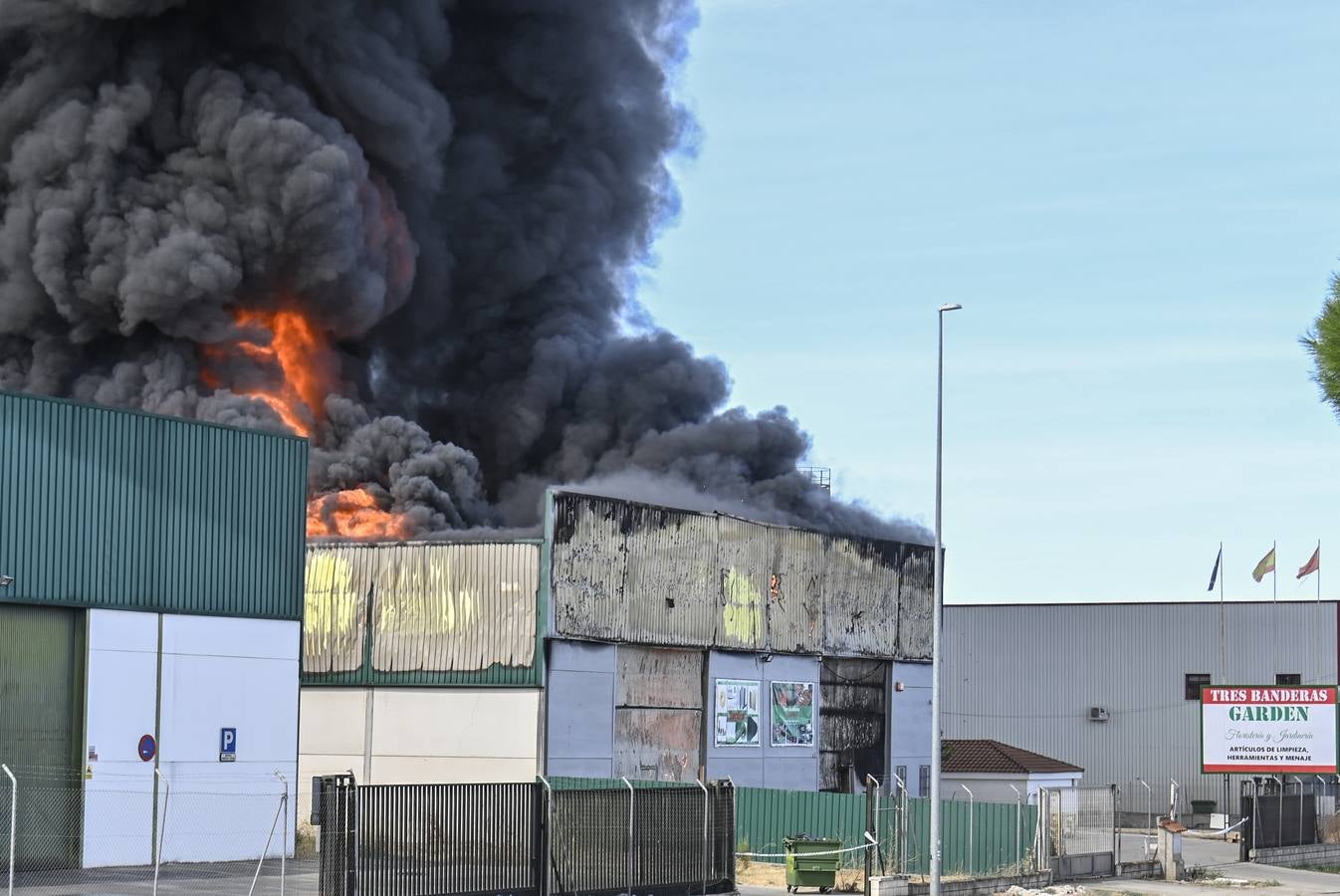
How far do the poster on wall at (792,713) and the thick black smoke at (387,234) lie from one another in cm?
1621

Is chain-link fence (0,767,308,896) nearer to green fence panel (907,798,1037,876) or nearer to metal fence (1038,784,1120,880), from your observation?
green fence panel (907,798,1037,876)

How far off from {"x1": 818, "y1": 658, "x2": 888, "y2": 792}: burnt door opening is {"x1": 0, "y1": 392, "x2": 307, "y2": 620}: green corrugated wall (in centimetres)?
1398

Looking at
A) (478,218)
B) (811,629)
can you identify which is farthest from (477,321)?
(811,629)

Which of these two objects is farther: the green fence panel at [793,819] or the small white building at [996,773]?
the small white building at [996,773]

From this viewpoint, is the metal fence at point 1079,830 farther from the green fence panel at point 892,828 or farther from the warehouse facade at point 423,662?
the warehouse facade at point 423,662

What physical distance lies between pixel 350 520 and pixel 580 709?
19.2 metres

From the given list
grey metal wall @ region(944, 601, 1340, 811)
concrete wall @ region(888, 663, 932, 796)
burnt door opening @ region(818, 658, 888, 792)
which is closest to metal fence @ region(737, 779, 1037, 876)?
burnt door opening @ region(818, 658, 888, 792)

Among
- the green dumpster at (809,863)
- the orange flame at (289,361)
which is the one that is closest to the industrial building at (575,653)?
the green dumpster at (809,863)

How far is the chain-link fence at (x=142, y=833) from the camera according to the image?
1000 inches

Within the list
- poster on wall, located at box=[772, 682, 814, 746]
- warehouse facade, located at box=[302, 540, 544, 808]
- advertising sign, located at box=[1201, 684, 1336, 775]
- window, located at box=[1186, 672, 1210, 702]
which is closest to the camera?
warehouse facade, located at box=[302, 540, 544, 808]

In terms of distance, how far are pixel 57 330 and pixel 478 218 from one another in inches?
637

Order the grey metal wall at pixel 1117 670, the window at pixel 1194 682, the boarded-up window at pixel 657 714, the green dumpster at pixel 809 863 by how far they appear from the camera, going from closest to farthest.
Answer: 1. the green dumpster at pixel 809 863
2. the boarded-up window at pixel 657 714
3. the grey metal wall at pixel 1117 670
4. the window at pixel 1194 682

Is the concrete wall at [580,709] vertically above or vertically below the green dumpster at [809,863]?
Result: above

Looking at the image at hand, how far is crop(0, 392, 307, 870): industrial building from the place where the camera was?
26.5 meters
